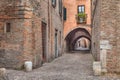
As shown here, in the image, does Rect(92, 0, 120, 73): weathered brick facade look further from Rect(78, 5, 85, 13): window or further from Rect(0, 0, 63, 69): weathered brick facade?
Rect(78, 5, 85, 13): window

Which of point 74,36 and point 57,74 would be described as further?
point 74,36

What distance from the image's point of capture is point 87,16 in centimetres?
3275

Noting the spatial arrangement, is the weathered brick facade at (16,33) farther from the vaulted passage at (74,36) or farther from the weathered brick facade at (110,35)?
the vaulted passage at (74,36)

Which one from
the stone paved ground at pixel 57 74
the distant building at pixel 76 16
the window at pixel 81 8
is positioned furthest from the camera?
the window at pixel 81 8

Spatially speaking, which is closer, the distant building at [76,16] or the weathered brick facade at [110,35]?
the weathered brick facade at [110,35]

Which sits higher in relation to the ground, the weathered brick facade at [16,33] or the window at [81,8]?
the window at [81,8]

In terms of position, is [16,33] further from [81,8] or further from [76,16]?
[81,8]

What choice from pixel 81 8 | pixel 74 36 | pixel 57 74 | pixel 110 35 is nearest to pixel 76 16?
pixel 81 8

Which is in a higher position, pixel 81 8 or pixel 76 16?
pixel 81 8

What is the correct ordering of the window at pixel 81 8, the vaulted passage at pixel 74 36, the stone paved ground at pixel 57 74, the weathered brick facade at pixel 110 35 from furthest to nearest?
the vaulted passage at pixel 74 36 < the window at pixel 81 8 < the weathered brick facade at pixel 110 35 < the stone paved ground at pixel 57 74

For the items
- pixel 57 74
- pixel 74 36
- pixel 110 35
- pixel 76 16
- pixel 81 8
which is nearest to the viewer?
pixel 57 74

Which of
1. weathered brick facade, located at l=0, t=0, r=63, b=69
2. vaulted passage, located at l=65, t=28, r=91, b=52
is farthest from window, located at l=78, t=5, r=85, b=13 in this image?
weathered brick facade, located at l=0, t=0, r=63, b=69

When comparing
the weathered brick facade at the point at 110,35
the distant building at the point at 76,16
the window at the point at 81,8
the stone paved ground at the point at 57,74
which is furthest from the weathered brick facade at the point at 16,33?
the window at the point at 81,8

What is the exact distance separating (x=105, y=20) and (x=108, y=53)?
1560mm
